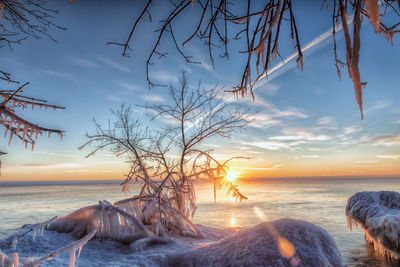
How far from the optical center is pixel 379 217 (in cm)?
785

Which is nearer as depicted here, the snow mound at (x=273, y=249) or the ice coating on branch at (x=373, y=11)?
the ice coating on branch at (x=373, y=11)

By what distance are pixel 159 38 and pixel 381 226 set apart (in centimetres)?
890

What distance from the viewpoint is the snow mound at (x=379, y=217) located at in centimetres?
727

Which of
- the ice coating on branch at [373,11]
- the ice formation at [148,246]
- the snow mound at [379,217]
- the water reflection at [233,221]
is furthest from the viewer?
the water reflection at [233,221]

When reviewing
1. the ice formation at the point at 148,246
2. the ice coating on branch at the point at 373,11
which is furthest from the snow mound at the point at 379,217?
the ice coating on branch at the point at 373,11

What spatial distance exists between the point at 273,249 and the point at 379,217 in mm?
5714

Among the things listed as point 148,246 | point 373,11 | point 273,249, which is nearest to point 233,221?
point 148,246

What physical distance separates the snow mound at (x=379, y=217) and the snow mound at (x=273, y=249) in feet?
13.3

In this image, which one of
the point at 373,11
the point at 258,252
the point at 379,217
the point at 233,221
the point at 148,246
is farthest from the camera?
the point at 233,221

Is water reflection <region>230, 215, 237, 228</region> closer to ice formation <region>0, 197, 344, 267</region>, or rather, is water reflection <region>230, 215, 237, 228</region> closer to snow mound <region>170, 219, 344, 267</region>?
ice formation <region>0, 197, 344, 267</region>

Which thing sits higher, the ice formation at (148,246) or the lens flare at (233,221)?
the ice formation at (148,246)

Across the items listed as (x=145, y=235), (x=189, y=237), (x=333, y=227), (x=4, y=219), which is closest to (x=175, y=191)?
(x=189, y=237)

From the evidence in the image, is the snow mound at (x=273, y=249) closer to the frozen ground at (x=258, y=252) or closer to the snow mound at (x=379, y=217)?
the frozen ground at (x=258, y=252)

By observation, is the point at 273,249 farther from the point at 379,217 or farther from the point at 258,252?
the point at 379,217
